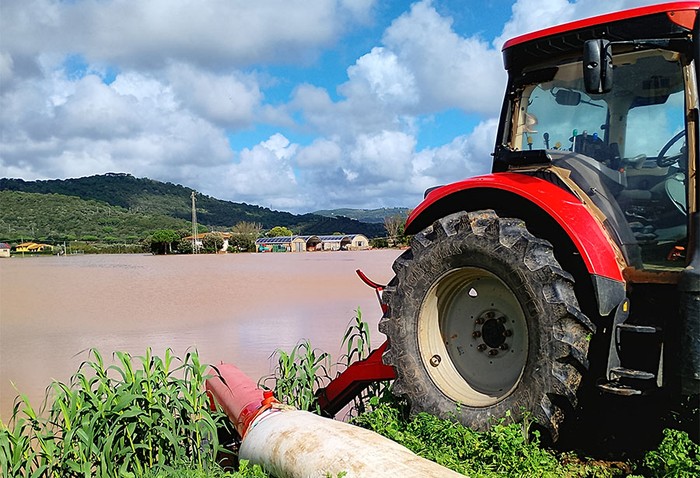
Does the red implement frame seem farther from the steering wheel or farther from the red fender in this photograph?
the steering wheel

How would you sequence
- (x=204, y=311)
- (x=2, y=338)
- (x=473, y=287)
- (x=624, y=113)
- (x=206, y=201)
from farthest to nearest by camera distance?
(x=206, y=201) < (x=204, y=311) < (x=2, y=338) < (x=473, y=287) < (x=624, y=113)

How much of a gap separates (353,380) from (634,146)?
262 centimetres

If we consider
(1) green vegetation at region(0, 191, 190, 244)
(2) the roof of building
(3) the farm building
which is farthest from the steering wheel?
(1) green vegetation at region(0, 191, 190, 244)

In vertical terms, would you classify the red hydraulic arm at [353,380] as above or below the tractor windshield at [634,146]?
below

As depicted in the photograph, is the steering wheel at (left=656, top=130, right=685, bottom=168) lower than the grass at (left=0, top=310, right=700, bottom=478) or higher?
higher

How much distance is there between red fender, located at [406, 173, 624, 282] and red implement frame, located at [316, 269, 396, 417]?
4.09 feet

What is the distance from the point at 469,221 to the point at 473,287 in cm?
48

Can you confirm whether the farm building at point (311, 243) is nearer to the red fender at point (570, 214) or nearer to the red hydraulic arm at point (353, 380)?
the red hydraulic arm at point (353, 380)

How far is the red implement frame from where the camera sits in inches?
193

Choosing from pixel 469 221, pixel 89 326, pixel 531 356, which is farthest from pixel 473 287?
pixel 89 326

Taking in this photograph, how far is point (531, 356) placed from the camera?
368 centimetres

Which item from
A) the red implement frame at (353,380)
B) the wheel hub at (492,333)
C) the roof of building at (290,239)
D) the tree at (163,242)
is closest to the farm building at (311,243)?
the roof of building at (290,239)

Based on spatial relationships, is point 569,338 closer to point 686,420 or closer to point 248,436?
point 686,420

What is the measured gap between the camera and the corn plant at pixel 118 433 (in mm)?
3914
